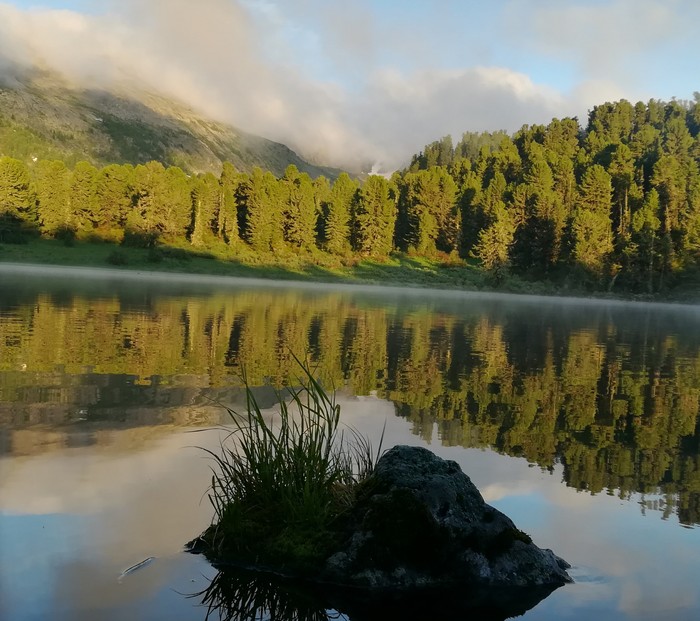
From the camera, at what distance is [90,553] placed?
6676 millimetres

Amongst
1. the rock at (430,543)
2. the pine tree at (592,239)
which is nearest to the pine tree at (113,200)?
the pine tree at (592,239)

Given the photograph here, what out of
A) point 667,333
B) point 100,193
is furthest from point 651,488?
point 100,193

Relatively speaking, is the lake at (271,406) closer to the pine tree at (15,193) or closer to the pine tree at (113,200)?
the pine tree at (15,193)

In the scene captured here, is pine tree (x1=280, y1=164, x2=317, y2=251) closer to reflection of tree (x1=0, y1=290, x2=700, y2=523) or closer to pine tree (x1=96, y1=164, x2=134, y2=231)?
pine tree (x1=96, y1=164, x2=134, y2=231)

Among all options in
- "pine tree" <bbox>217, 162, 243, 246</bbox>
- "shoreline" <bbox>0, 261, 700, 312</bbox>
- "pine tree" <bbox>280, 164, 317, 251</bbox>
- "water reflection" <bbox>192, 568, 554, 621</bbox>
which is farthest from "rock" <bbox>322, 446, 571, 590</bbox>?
"pine tree" <bbox>280, 164, 317, 251</bbox>

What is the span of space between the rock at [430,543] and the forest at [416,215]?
98554 millimetres

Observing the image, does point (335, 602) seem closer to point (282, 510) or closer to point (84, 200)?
point (282, 510)

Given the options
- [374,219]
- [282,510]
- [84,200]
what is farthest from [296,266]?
[282,510]

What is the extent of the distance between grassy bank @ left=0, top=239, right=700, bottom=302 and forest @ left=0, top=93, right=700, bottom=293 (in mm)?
1664

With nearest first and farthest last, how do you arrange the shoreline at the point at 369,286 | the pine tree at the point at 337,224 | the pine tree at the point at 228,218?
the shoreline at the point at 369,286 < the pine tree at the point at 228,218 < the pine tree at the point at 337,224

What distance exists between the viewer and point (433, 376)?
64.0 feet

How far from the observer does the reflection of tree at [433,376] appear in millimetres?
12355

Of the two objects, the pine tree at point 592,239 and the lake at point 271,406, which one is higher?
the pine tree at point 592,239

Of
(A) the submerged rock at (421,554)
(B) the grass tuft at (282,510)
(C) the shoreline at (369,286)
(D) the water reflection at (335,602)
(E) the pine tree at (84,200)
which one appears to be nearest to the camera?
(D) the water reflection at (335,602)
